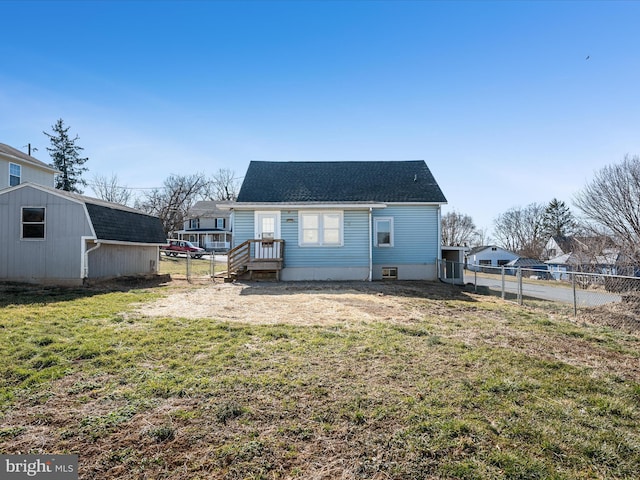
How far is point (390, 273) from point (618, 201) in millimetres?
9826

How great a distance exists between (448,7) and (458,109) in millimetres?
4671

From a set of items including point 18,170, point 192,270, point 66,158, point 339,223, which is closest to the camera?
point 339,223

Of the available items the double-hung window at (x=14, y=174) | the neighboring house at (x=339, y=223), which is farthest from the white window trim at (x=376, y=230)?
the double-hung window at (x=14, y=174)

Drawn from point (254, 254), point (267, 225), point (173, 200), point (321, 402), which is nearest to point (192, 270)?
point (254, 254)

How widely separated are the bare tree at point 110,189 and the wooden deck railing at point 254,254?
1314 inches

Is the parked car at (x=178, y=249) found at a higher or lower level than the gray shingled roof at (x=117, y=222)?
lower

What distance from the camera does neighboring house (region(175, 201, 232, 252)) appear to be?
4266 cm

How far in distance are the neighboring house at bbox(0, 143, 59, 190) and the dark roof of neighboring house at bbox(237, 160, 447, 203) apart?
12.9 m

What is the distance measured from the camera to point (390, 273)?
48.6 feet

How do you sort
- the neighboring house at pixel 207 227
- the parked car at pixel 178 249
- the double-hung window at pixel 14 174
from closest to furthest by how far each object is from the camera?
the double-hung window at pixel 14 174, the parked car at pixel 178 249, the neighboring house at pixel 207 227

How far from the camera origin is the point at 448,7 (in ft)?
31.8

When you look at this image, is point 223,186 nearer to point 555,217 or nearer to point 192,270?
point 192,270

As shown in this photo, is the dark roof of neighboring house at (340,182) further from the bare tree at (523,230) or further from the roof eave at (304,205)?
the bare tree at (523,230)

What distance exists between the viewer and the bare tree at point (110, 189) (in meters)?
38.0
